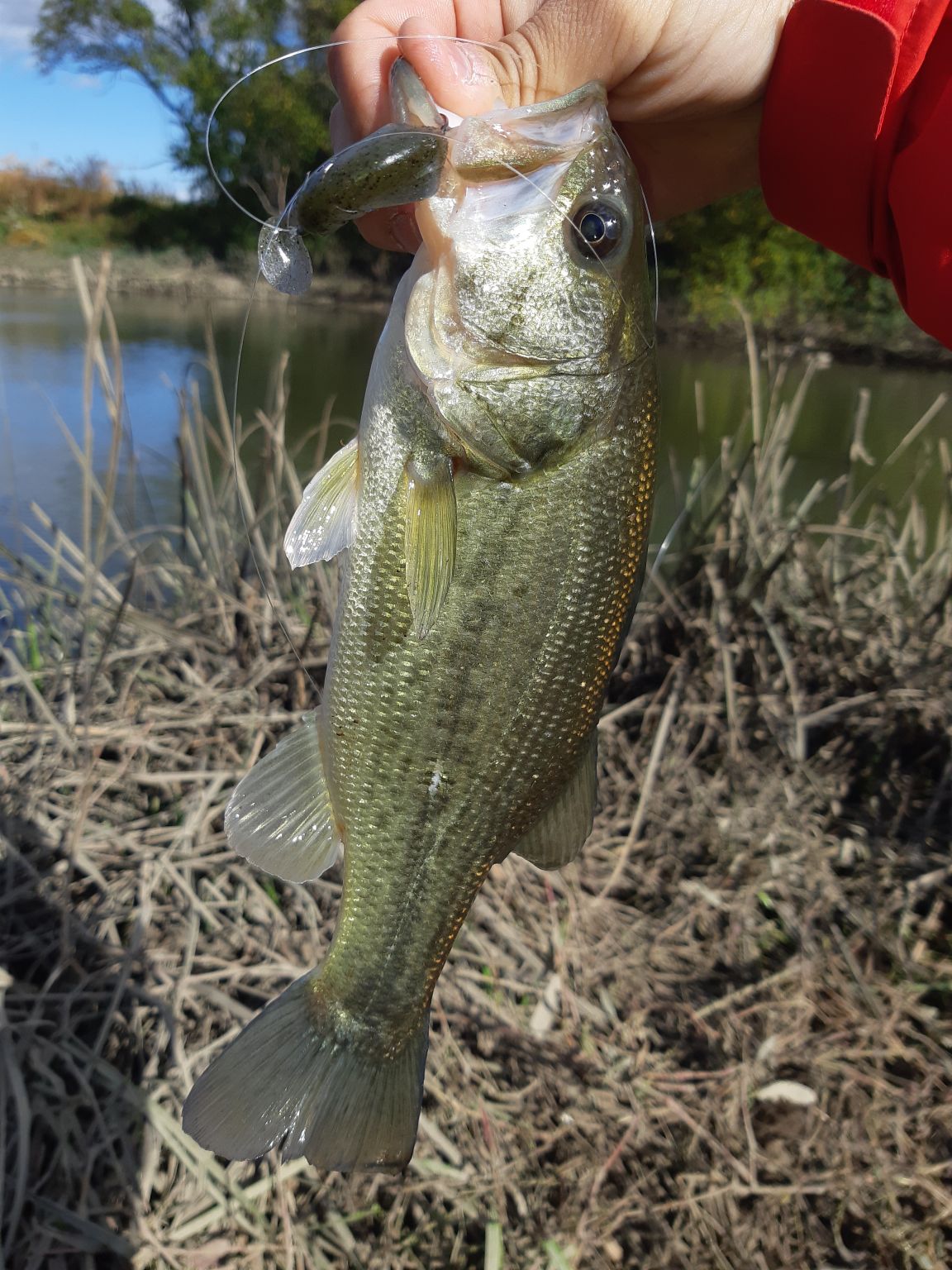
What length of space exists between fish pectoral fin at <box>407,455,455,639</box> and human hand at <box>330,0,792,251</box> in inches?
21.5

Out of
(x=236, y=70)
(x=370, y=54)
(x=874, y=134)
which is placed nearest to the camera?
(x=370, y=54)

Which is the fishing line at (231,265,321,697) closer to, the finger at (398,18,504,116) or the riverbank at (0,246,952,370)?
the finger at (398,18,504,116)

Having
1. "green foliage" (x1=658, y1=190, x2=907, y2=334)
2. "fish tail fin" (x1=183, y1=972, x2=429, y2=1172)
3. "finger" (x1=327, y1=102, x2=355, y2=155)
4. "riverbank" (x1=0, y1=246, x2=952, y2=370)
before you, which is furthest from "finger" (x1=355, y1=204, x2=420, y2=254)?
"green foliage" (x1=658, y1=190, x2=907, y2=334)

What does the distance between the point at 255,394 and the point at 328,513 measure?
989cm

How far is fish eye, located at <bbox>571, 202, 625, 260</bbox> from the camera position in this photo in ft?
4.31

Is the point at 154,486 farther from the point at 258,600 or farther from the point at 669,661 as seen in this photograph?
the point at 669,661

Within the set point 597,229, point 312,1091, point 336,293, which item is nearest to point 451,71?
point 597,229

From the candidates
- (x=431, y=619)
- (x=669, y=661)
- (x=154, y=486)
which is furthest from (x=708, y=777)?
(x=154, y=486)

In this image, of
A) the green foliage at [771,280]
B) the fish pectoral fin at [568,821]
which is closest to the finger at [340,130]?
the fish pectoral fin at [568,821]

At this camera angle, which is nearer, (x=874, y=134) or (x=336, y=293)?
(x=874, y=134)

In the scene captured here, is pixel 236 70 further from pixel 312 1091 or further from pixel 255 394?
pixel 312 1091

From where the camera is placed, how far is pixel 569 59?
145cm

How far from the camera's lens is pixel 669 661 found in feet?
11.2

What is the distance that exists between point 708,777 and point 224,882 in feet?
6.10
